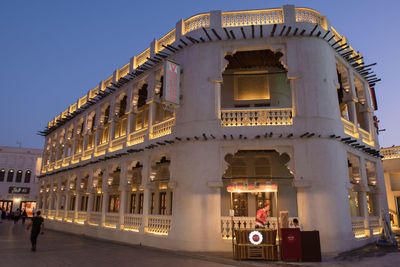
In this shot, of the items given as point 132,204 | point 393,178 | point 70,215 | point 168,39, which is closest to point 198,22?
point 168,39

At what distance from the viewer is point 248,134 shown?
41.6ft

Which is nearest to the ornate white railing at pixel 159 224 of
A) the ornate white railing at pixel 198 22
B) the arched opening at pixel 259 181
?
the arched opening at pixel 259 181

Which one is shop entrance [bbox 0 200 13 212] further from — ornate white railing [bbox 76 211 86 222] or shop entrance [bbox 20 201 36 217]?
ornate white railing [bbox 76 211 86 222]

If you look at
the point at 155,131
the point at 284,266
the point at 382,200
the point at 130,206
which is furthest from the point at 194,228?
the point at 130,206

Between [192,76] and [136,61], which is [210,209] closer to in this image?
[192,76]

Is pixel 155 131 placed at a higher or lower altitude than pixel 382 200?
higher

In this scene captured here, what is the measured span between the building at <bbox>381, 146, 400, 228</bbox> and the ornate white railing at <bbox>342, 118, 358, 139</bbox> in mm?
11814

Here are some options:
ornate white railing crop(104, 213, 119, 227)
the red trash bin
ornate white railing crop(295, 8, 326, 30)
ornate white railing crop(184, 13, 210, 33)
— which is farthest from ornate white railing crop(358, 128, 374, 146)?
ornate white railing crop(104, 213, 119, 227)

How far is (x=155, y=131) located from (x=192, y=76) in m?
3.67

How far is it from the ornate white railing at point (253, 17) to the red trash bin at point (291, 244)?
31.3ft

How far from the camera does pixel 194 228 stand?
12.2m

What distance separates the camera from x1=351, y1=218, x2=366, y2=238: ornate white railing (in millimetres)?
12978

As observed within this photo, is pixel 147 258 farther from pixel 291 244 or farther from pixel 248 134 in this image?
pixel 248 134

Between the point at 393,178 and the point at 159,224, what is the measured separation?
21.4 m
